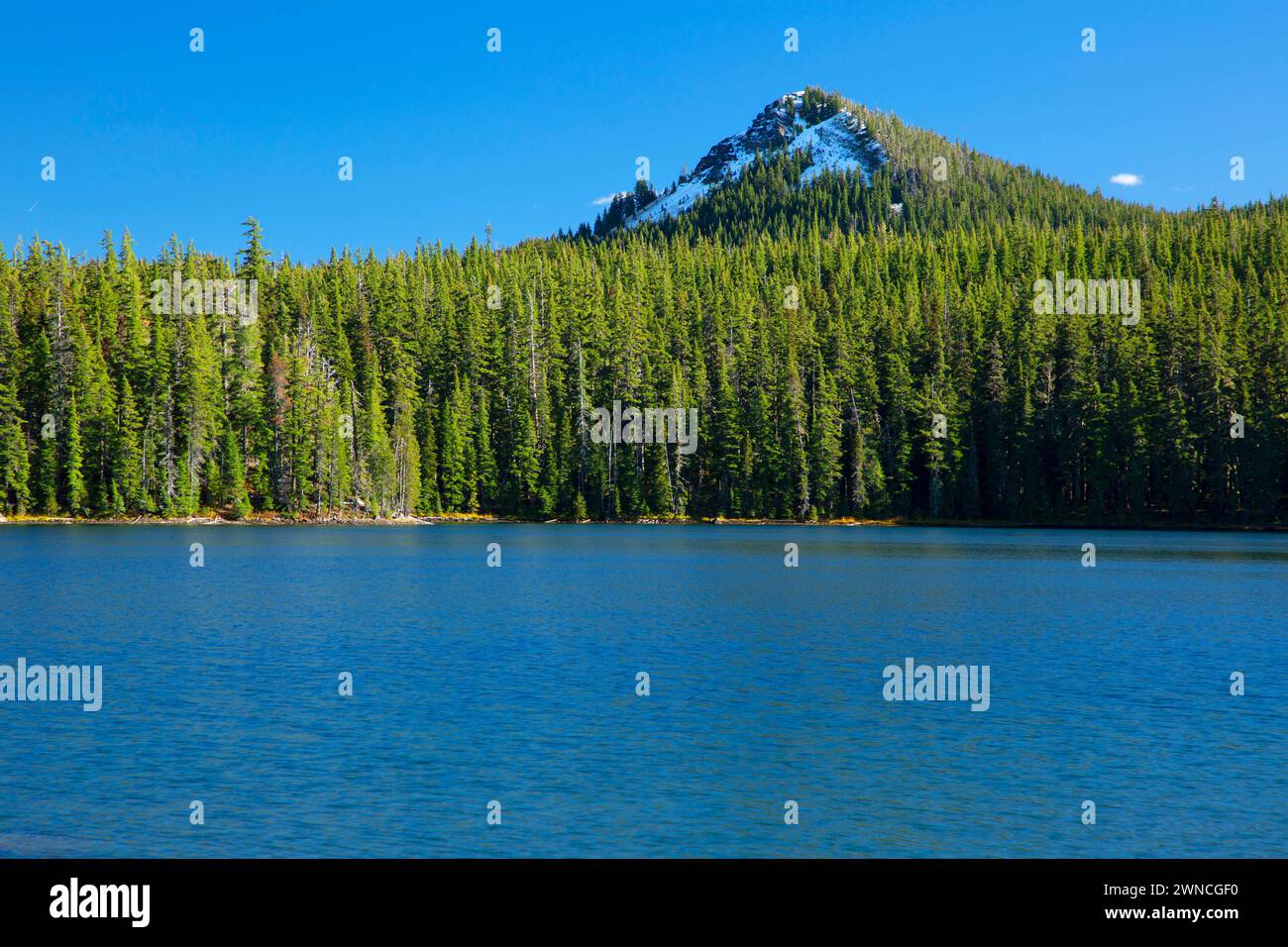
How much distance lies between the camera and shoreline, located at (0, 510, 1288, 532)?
116 meters

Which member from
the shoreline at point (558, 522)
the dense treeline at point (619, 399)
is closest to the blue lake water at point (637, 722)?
the shoreline at point (558, 522)

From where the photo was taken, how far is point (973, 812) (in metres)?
19.7

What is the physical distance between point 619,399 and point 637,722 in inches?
4562

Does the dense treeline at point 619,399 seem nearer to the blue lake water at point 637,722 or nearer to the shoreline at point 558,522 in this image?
the shoreline at point 558,522

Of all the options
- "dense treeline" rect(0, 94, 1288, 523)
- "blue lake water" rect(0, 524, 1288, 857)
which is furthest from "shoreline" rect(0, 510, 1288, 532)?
"blue lake water" rect(0, 524, 1288, 857)

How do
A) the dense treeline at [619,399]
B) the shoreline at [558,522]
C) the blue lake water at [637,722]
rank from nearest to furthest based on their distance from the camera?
1. the blue lake water at [637,722]
2. the shoreline at [558,522]
3. the dense treeline at [619,399]

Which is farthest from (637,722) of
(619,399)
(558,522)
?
(619,399)

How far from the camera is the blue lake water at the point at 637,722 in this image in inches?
733

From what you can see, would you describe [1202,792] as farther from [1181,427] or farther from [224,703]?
[1181,427]

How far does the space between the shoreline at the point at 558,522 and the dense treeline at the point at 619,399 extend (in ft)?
3.98

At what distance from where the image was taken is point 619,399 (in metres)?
141
